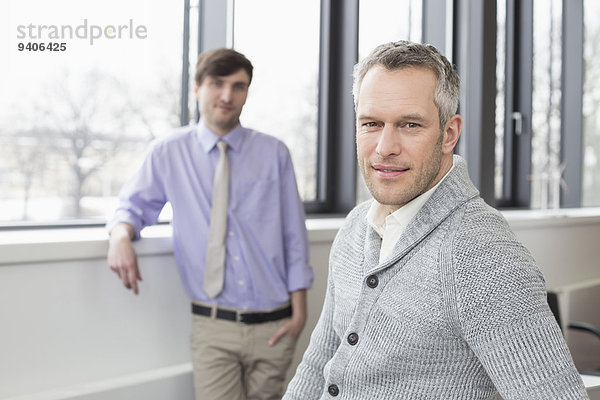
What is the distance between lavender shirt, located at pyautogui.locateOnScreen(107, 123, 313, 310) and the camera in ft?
8.45

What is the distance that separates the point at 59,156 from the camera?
9.20 ft

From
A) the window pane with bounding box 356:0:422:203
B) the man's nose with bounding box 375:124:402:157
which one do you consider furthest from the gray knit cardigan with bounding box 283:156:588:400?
the window pane with bounding box 356:0:422:203

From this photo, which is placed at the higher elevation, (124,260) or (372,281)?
(372,281)

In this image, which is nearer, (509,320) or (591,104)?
(509,320)

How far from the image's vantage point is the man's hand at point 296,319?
8.59 ft

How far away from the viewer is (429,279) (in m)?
1.17

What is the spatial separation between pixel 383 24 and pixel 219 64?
1906 millimetres

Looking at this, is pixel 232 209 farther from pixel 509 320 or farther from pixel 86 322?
pixel 509 320

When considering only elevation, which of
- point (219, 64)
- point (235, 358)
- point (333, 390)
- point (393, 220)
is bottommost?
point (235, 358)

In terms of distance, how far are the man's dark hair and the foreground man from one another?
128 cm

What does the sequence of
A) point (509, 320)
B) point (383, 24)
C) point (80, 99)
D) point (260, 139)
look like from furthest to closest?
1. point (383, 24)
2. point (80, 99)
3. point (260, 139)
4. point (509, 320)

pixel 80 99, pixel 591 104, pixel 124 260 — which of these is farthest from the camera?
→ pixel 591 104

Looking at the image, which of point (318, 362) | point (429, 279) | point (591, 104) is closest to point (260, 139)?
point (318, 362)

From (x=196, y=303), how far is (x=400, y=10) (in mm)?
2506
